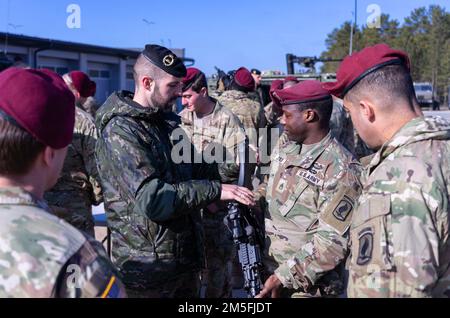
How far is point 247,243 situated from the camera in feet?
9.65

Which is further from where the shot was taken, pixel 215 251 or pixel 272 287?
pixel 215 251

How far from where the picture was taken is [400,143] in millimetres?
1886

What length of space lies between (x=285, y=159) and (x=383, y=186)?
140 centimetres

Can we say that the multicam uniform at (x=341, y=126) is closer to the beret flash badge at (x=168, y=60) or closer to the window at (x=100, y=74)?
the beret flash badge at (x=168, y=60)

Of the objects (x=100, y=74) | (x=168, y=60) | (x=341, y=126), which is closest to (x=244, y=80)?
(x=341, y=126)

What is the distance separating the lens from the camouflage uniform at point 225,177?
184 inches

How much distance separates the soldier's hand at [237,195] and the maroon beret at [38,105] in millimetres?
1461

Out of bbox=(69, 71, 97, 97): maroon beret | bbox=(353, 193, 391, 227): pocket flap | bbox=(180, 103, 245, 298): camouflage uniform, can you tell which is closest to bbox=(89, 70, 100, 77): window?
bbox=(69, 71, 97, 97): maroon beret

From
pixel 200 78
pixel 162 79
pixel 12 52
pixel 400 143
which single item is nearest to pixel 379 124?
pixel 400 143

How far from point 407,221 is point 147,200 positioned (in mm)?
1427

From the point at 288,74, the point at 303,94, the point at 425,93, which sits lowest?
the point at 303,94

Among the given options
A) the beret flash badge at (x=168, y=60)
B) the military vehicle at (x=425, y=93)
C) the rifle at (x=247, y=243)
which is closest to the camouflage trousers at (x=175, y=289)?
the rifle at (x=247, y=243)

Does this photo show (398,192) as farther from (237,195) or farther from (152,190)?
(152,190)

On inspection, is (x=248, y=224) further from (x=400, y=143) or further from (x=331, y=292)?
(x=400, y=143)
